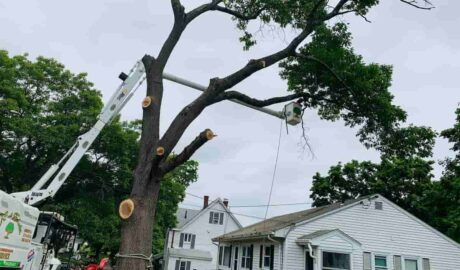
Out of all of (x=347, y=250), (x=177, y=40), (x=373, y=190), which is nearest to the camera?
(x=177, y=40)

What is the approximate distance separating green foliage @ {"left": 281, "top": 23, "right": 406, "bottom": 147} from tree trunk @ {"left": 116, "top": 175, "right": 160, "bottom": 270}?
461 cm

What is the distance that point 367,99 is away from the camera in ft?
29.9

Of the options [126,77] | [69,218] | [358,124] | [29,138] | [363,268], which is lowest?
[363,268]

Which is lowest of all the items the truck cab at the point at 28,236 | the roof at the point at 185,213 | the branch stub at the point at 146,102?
the truck cab at the point at 28,236

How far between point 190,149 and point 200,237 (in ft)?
113

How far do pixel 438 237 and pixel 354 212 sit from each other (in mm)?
4397

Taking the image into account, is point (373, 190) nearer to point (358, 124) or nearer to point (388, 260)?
point (388, 260)

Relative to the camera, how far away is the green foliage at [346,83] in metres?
9.00

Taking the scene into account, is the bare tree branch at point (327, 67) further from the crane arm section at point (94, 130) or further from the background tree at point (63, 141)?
the background tree at point (63, 141)

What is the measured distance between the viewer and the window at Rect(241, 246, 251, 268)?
21406 mm

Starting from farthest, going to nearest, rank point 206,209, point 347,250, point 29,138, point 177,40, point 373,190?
1. point 206,209
2. point 373,190
3. point 29,138
4. point 347,250
5. point 177,40

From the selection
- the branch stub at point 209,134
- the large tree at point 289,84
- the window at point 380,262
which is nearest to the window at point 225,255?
the window at point 380,262

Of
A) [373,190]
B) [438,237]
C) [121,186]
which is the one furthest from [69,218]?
[373,190]

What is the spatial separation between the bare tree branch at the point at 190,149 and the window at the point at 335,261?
12265 mm
